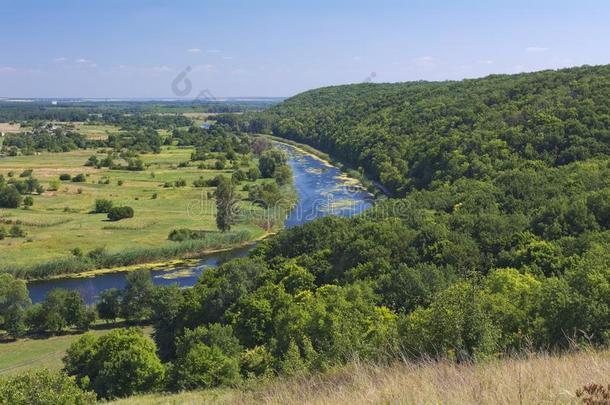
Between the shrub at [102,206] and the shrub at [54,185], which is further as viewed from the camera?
the shrub at [54,185]

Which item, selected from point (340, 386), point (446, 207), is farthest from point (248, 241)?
point (340, 386)

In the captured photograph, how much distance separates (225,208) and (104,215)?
58.6 ft

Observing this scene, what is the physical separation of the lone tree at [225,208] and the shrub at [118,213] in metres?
12.2

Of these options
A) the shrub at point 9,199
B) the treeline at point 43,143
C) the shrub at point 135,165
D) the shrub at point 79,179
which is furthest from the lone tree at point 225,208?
the treeline at point 43,143

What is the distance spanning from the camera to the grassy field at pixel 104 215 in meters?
52.4

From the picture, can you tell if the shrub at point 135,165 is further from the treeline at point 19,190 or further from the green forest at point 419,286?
the green forest at point 419,286

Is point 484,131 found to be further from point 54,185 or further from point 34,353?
point 54,185

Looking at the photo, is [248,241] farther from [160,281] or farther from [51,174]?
[51,174]

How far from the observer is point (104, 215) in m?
66.3

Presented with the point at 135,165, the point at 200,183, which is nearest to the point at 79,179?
the point at 135,165

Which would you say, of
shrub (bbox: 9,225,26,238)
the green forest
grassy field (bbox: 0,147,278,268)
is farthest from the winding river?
shrub (bbox: 9,225,26,238)

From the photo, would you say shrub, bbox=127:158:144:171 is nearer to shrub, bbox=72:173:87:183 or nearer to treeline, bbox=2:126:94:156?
shrub, bbox=72:173:87:183

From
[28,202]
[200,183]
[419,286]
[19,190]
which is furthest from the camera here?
[200,183]

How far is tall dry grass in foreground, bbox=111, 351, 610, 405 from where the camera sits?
641 centimetres
